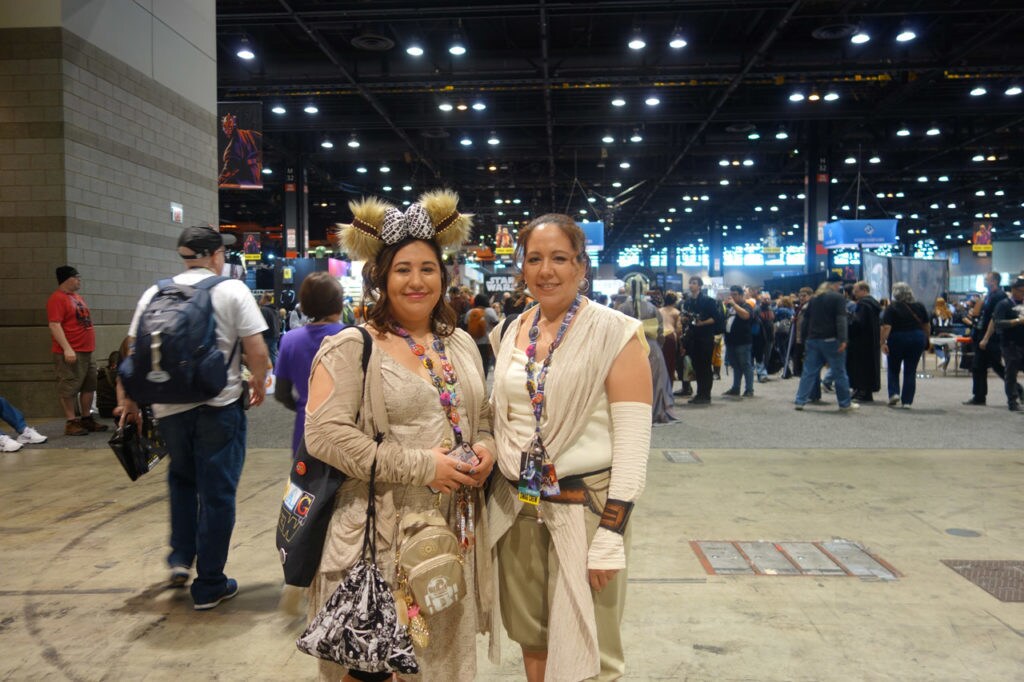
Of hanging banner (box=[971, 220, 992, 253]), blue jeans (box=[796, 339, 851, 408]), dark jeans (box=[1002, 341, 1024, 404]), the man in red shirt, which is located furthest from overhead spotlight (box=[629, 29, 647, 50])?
hanging banner (box=[971, 220, 992, 253])

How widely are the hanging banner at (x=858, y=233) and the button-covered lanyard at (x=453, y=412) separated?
20594mm

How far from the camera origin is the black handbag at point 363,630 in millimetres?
1696

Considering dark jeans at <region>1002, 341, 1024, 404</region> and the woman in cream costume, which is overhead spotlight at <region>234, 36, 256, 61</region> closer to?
dark jeans at <region>1002, 341, 1024, 404</region>

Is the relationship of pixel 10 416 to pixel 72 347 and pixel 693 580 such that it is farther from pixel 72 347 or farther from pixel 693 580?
pixel 693 580

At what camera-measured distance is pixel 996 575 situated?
11.8 ft

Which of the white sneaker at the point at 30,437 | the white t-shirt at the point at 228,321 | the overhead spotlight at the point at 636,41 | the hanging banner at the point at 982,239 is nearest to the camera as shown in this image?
the white t-shirt at the point at 228,321

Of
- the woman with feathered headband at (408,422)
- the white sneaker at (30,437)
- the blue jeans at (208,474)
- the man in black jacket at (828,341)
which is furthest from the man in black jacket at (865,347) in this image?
the white sneaker at (30,437)

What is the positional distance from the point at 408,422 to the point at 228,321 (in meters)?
1.62

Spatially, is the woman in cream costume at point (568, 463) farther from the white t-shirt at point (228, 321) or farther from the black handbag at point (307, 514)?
the white t-shirt at point (228, 321)

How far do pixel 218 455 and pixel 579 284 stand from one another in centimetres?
194

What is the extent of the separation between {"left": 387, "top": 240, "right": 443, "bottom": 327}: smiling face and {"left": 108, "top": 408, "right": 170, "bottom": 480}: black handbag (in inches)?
75.1

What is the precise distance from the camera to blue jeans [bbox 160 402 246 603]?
3.12 m

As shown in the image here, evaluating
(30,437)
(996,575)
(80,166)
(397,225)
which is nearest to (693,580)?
(996,575)

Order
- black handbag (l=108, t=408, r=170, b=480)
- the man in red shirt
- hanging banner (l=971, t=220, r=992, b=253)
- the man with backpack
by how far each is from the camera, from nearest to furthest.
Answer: the man with backpack, black handbag (l=108, t=408, r=170, b=480), the man in red shirt, hanging banner (l=971, t=220, r=992, b=253)
